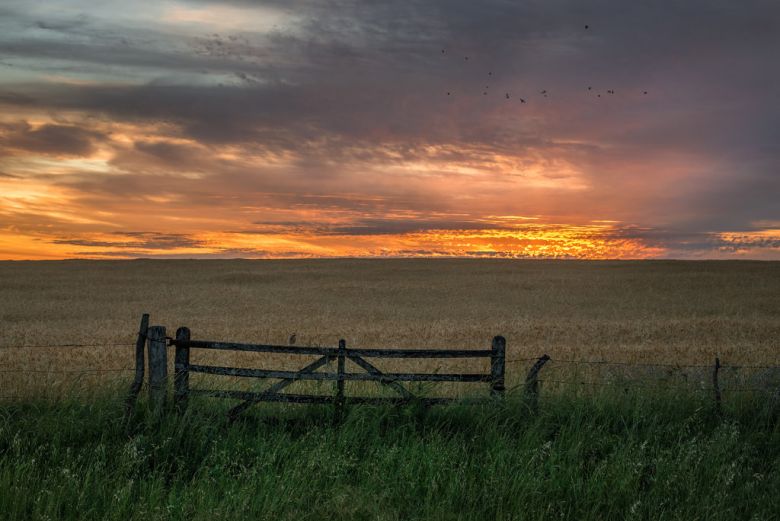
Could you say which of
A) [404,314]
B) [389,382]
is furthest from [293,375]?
[404,314]

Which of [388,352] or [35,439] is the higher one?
[388,352]

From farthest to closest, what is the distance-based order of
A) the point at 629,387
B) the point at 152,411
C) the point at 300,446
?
the point at 629,387 < the point at 152,411 < the point at 300,446

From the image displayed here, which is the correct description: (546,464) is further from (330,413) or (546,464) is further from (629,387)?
(629,387)

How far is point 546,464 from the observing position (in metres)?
Result: 7.79

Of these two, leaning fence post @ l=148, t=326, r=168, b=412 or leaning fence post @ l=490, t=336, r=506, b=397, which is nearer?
leaning fence post @ l=148, t=326, r=168, b=412

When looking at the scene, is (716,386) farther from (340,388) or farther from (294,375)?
(294,375)

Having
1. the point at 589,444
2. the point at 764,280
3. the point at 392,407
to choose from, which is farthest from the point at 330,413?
the point at 764,280

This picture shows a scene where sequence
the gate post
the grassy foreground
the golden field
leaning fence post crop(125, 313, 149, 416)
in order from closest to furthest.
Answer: the grassy foreground → leaning fence post crop(125, 313, 149, 416) → the gate post → the golden field

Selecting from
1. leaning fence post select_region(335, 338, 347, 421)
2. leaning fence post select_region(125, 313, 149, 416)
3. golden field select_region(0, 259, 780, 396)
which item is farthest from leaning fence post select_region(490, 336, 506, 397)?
leaning fence post select_region(125, 313, 149, 416)

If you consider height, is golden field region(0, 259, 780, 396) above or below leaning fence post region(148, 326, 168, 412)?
below

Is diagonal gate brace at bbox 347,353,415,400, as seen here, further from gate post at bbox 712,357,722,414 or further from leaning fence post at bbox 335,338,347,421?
gate post at bbox 712,357,722,414

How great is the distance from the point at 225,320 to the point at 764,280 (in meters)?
49.4

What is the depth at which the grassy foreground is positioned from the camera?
22.4ft

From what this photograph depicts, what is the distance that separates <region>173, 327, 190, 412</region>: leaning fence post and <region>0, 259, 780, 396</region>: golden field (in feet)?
4.84
